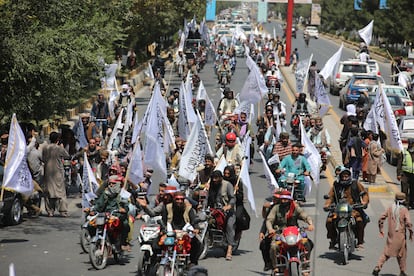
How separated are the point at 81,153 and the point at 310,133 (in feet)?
18.1

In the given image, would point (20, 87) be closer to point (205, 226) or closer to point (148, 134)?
point (148, 134)

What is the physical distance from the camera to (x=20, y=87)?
21.1m

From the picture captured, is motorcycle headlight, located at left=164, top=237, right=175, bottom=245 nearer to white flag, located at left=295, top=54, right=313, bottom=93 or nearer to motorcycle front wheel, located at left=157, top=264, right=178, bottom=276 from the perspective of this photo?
motorcycle front wheel, located at left=157, top=264, right=178, bottom=276

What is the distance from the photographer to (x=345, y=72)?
47.0 metres

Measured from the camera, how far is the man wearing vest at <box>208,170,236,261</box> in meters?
15.6

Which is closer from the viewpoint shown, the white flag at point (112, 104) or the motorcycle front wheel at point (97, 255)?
the motorcycle front wheel at point (97, 255)

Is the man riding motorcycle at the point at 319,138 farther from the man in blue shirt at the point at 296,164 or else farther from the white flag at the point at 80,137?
the white flag at the point at 80,137

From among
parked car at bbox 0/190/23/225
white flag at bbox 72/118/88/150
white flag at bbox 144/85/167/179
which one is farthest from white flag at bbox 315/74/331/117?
parked car at bbox 0/190/23/225

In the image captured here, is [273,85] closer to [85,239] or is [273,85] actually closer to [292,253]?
[85,239]

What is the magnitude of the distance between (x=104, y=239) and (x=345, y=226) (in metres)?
3.43

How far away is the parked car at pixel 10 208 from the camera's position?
18234 mm

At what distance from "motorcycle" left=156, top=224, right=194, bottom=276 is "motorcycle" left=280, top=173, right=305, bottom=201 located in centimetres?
304

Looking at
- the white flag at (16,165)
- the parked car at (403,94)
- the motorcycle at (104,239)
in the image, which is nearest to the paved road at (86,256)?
the motorcycle at (104,239)

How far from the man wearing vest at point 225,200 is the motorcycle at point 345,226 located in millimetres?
1479
